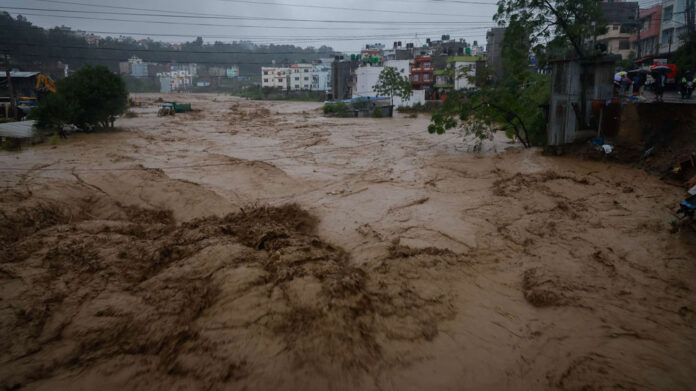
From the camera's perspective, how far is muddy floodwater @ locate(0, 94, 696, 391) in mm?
4348

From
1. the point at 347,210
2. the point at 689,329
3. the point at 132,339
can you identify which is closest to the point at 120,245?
the point at 132,339

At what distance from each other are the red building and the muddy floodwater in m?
40.9

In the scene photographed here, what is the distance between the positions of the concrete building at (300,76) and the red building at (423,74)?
3194 centimetres

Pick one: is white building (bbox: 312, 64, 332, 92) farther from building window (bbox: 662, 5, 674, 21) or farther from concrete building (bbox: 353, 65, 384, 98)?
building window (bbox: 662, 5, 674, 21)

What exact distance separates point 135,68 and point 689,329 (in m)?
117

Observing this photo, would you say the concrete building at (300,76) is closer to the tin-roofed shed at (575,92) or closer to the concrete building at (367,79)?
the concrete building at (367,79)

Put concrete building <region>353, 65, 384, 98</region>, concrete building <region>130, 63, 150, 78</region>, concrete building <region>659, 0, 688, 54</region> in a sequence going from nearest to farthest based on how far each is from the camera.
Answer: concrete building <region>659, 0, 688, 54</region> → concrete building <region>353, 65, 384, 98</region> → concrete building <region>130, 63, 150, 78</region>

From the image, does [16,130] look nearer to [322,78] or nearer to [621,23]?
[621,23]

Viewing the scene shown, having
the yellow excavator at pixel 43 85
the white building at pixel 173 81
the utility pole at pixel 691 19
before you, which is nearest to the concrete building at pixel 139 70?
the white building at pixel 173 81

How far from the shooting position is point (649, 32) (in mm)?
36969

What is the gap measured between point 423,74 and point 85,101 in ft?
128

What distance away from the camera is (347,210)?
9633mm

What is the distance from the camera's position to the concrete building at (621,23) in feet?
117

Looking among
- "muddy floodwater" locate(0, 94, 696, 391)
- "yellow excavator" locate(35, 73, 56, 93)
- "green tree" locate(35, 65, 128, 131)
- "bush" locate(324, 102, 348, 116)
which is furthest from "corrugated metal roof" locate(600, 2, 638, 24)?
"yellow excavator" locate(35, 73, 56, 93)
